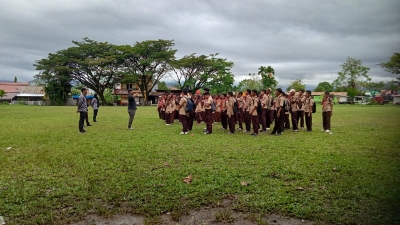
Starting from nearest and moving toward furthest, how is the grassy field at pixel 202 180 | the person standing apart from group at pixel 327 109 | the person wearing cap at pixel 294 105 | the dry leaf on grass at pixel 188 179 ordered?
1. the grassy field at pixel 202 180
2. the dry leaf on grass at pixel 188 179
3. the person standing apart from group at pixel 327 109
4. the person wearing cap at pixel 294 105

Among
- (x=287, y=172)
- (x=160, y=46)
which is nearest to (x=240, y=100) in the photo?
(x=287, y=172)

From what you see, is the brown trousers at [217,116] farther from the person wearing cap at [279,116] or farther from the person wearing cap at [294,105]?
the person wearing cap at [279,116]

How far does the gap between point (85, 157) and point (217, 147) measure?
3732 millimetres

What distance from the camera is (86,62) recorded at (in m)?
51.2

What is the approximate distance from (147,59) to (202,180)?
1915 inches

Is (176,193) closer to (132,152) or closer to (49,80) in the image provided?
(132,152)

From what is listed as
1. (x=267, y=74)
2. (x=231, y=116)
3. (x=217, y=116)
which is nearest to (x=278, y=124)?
(x=231, y=116)

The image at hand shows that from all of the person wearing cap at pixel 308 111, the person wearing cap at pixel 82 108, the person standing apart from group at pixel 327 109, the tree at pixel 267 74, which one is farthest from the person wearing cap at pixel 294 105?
the tree at pixel 267 74

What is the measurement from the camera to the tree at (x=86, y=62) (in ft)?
171

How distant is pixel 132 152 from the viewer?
8016 mm

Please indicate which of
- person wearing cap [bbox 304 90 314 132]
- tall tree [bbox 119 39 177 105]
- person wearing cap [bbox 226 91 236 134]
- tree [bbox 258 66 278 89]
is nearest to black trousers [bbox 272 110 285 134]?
person wearing cap [bbox 226 91 236 134]

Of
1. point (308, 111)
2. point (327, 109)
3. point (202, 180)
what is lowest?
point (202, 180)

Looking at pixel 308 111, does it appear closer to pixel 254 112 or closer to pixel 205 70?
pixel 254 112

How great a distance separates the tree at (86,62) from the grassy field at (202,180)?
152ft
